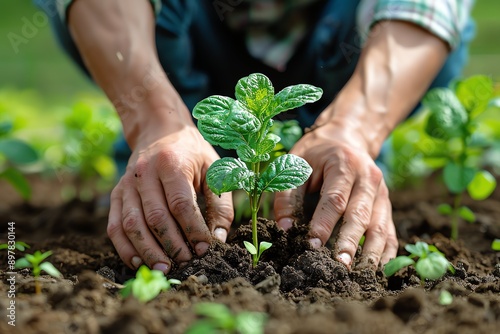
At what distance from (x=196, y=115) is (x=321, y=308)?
53cm

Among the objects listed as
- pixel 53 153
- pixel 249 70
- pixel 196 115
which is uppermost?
pixel 196 115

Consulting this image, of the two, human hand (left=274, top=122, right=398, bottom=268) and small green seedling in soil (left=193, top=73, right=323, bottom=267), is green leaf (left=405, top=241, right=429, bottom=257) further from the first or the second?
small green seedling in soil (left=193, top=73, right=323, bottom=267)

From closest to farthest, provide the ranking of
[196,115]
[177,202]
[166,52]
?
[196,115] → [177,202] → [166,52]

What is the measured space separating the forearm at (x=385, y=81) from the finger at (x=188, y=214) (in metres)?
0.54

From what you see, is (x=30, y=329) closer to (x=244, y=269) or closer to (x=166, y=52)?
(x=244, y=269)

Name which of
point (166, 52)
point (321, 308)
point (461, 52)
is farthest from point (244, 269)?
point (461, 52)

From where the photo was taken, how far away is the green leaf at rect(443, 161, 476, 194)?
220 cm

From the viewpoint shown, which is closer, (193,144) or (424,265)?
(424,265)

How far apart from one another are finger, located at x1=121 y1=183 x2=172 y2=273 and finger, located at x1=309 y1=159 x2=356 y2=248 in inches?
15.1

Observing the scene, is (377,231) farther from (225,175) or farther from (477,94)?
(477,94)

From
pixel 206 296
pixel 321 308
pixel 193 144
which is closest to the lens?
pixel 321 308

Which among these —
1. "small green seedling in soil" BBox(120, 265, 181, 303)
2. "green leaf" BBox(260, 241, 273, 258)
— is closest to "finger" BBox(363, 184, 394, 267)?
"green leaf" BBox(260, 241, 273, 258)

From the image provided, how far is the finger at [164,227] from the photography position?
1620mm

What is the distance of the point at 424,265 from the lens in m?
1.48
